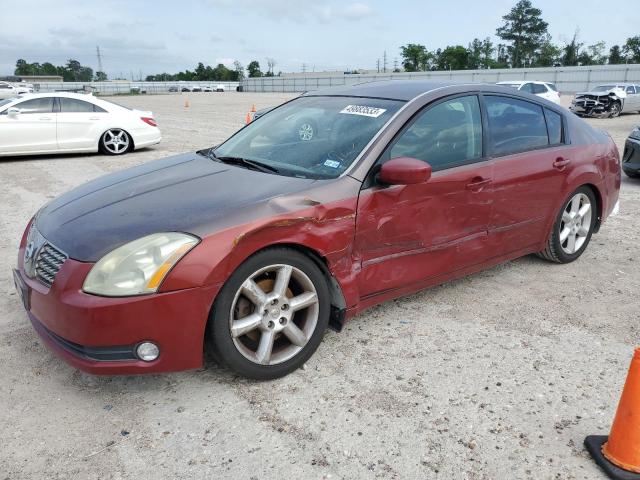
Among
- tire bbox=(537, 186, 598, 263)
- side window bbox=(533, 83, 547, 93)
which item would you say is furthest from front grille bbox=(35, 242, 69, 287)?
side window bbox=(533, 83, 547, 93)

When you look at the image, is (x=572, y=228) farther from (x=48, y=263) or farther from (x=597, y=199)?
(x=48, y=263)

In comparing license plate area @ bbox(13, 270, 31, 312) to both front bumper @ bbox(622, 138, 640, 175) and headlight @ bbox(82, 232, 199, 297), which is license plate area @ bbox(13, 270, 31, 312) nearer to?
headlight @ bbox(82, 232, 199, 297)

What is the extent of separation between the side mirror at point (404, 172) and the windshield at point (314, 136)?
25cm

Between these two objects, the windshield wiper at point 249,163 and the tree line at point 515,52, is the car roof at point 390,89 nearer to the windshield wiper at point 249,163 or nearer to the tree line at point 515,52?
the windshield wiper at point 249,163

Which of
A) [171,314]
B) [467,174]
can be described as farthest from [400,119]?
[171,314]

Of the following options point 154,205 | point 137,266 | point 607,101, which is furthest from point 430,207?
point 607,101

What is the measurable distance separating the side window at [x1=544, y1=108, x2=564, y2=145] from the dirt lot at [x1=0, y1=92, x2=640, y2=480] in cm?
130

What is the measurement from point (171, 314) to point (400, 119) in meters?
1.87

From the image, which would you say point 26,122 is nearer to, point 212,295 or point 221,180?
point 221,180

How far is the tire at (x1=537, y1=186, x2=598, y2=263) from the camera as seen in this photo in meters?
4.75

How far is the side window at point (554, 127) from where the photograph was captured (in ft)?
15.0

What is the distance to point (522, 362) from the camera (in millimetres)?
3260

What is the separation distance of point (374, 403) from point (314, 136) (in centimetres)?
182

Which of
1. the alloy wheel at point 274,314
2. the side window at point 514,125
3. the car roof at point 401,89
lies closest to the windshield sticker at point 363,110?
the car roof at point 401,89
